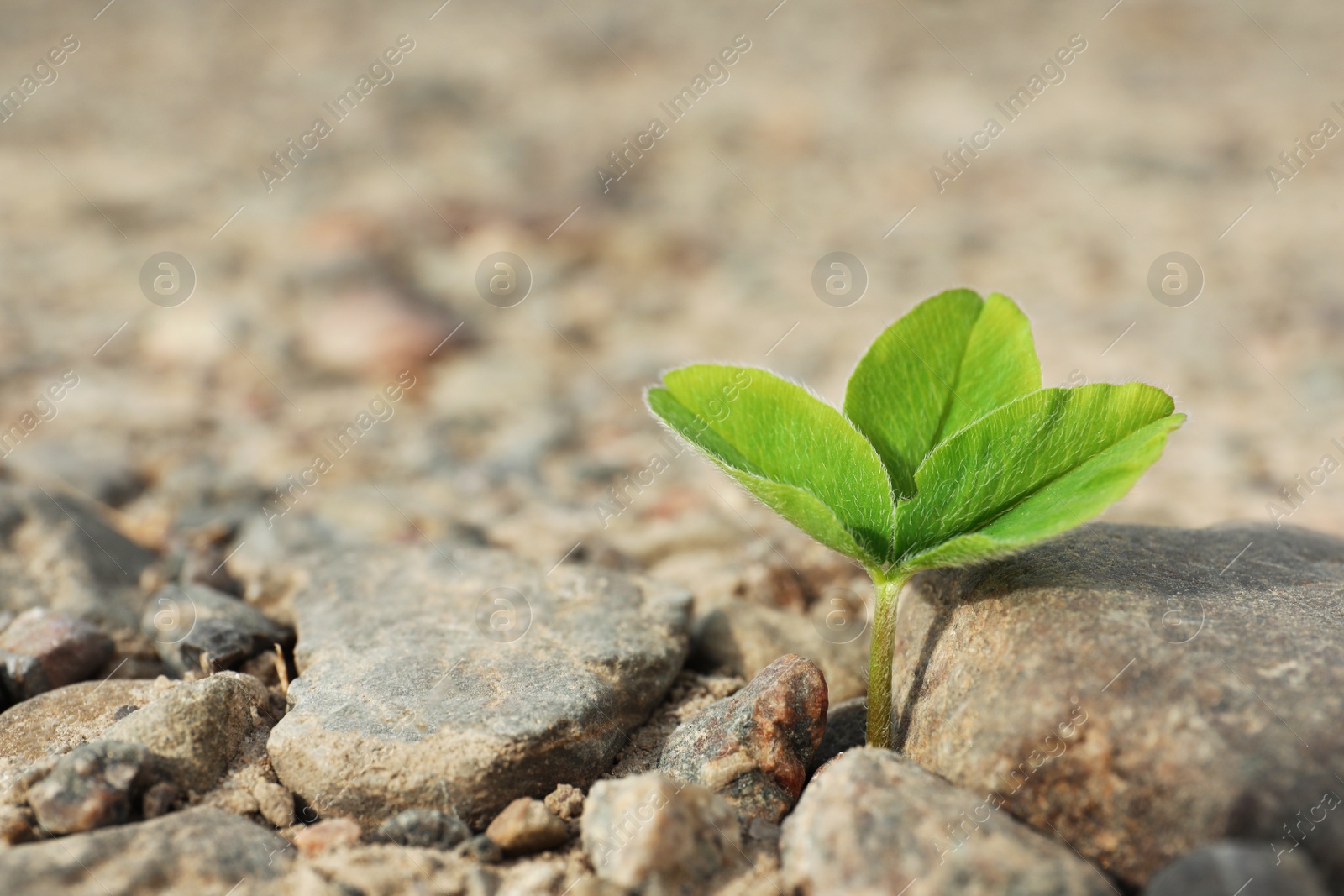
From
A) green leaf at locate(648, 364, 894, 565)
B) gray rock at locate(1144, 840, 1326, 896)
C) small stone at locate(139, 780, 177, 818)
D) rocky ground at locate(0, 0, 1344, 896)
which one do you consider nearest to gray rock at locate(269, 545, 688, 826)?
rocky ground at locate(0, 0, 1344, 896)

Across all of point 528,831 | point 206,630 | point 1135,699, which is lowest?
point 1135,699

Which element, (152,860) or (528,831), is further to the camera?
(528,831)

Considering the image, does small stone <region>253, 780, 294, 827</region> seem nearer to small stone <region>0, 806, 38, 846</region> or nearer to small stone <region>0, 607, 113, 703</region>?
small stone <region>0, 806, 38, 846</region>

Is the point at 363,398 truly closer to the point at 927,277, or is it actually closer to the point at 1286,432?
the point at 927,277

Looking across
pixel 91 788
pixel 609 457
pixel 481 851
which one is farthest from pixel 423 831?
pixel 609 457

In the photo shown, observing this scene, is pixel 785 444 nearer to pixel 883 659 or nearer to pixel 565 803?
pixel 883 659
